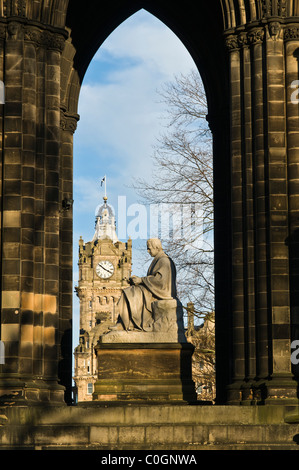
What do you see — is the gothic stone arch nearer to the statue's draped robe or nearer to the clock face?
the statue's draped robe

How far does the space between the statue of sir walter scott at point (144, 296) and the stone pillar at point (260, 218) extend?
7.61ft

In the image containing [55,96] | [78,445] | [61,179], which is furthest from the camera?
[61,179]

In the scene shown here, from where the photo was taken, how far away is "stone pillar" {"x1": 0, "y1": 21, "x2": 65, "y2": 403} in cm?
2459

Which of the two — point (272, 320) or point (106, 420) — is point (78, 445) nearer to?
point (106, 420)

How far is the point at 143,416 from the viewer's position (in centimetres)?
2328

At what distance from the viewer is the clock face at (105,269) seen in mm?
166875

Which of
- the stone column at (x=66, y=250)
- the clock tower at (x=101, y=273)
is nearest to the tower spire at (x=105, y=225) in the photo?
the clock tower at (x=101, y=273)

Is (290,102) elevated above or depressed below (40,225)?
above

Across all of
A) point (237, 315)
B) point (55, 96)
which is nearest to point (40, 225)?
point (55, 96)

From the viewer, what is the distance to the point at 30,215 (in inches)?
994

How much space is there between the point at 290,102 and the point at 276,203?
2309mm

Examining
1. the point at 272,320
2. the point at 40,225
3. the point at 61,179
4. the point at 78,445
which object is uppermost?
the point at 61,179

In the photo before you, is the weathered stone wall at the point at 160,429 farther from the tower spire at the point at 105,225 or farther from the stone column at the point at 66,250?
the tower spire at the point at 105,225

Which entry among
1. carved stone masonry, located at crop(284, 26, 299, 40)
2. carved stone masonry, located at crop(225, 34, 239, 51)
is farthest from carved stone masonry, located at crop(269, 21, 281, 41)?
carved stone masonry, located at crop(225, 34, 239, 51)
